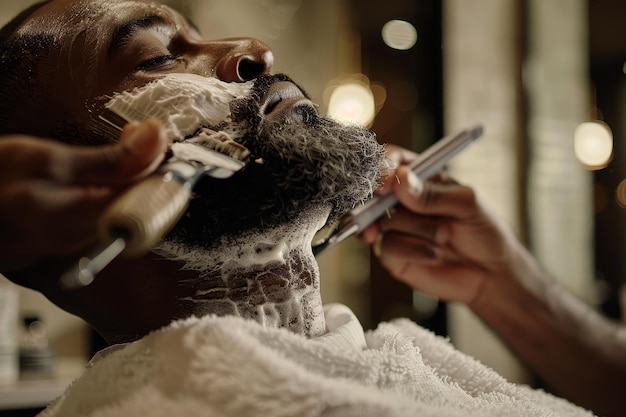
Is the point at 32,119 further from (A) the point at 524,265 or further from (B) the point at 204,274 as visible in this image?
(A) the point at 524,265

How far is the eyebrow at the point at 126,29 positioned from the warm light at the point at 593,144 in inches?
52.6

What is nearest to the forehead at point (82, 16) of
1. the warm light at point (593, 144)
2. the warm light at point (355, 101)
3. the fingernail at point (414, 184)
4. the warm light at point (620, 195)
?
the fingernail at point (414, 184)

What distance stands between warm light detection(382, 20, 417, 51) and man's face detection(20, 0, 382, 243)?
132cm

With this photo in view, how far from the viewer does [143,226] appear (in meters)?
0.36

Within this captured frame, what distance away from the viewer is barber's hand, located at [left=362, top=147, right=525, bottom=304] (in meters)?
0.93

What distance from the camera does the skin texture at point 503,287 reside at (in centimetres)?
93

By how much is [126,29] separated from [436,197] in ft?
1.52

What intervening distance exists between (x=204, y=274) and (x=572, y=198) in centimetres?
150

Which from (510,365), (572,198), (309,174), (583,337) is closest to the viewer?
(309,174)

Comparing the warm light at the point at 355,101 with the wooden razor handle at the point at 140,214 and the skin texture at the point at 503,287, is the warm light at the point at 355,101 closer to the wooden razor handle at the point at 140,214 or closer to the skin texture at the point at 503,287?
the skin texture at the point at 503,287

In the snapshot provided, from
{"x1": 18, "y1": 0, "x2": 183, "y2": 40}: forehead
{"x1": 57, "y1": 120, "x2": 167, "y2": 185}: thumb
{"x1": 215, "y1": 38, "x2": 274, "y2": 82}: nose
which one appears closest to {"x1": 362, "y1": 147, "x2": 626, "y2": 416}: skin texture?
{"x1": 215, "y1": 38, "x2": 274, "y2": 82}: nose

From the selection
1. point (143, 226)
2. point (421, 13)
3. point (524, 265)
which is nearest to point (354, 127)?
point (143, 226)

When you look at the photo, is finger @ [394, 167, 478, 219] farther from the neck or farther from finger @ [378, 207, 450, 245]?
the neck

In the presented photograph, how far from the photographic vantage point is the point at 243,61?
2.17 ft
